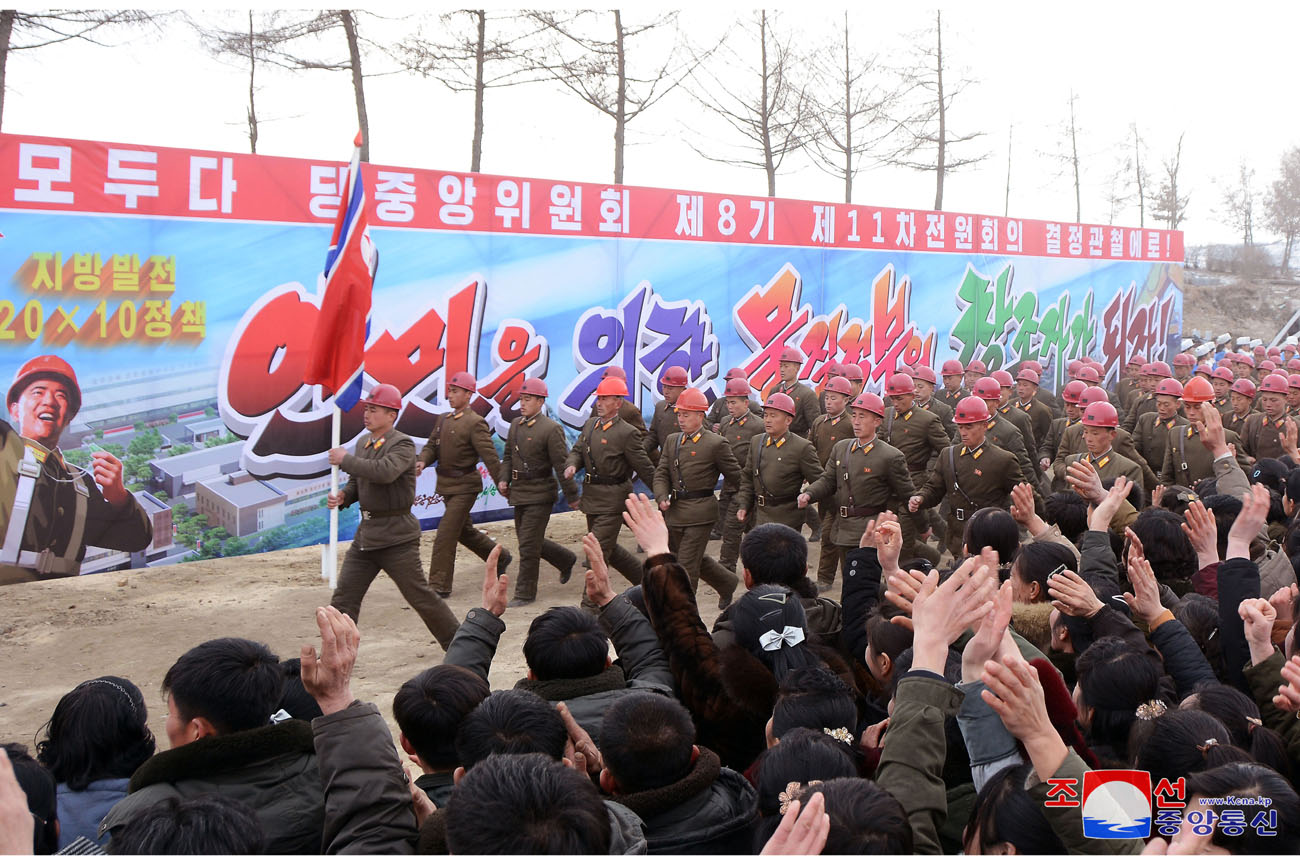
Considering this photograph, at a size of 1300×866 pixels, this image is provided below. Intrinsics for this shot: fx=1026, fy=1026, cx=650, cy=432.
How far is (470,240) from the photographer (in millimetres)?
10398

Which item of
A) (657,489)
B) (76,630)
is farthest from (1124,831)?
(76,630)

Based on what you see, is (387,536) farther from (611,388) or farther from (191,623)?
(611,388)

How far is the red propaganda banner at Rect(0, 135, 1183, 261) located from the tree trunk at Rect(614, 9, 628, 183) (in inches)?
131

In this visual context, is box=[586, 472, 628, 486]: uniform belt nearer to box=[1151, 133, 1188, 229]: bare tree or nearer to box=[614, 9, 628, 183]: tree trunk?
box=[614, 9, 628, 183]: tree trunk

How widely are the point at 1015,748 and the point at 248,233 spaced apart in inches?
326

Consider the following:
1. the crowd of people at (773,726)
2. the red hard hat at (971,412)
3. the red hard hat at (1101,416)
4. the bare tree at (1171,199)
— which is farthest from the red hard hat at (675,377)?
the bare tree at (1171,199)

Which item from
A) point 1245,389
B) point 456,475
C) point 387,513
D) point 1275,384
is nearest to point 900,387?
point 1245,389

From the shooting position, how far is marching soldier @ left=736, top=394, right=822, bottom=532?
28.1 ft

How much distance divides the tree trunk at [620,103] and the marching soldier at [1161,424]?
8.14m

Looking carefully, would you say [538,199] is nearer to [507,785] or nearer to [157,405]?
[157,405]

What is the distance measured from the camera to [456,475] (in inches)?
365

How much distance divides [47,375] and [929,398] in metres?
8.91

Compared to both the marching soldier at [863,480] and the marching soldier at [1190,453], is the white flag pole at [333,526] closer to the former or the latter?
the marching soldier at [863,480]

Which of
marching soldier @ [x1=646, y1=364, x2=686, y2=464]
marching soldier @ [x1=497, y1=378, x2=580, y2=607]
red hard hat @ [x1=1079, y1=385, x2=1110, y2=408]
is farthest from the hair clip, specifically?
marching soldier @ [x1=646, y1=364, x2=686, y2=464]
